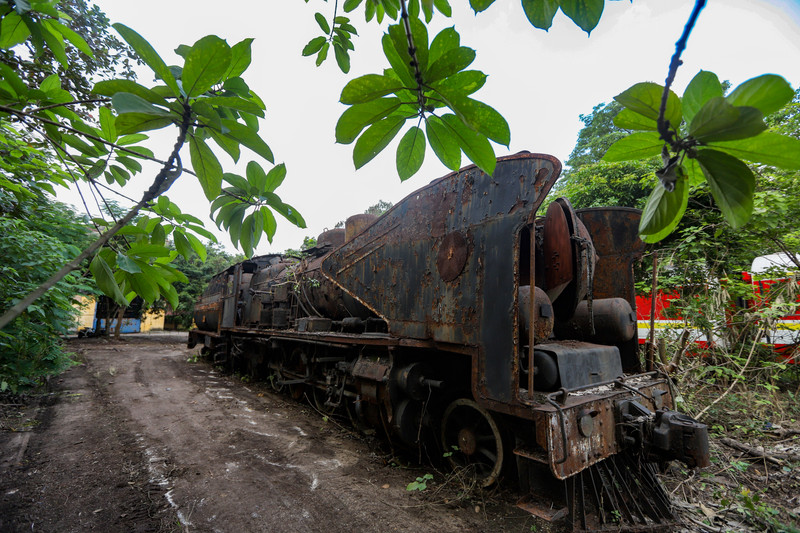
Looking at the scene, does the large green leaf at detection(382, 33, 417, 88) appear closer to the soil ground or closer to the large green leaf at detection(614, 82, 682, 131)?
the large green leaf at detection(614, 82, 682, 131)

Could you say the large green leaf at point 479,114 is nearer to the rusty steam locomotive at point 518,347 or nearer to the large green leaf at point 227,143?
the large green leaf at point 227,143

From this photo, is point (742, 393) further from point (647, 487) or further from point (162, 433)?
point (162, 433)

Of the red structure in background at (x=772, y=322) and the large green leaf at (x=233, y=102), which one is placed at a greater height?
the large green leaf at (x=233, y=102)

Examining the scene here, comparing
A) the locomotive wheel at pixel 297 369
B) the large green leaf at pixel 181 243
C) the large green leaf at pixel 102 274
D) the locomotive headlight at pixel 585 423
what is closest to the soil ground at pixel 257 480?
the locomotive headlight at pixel 585 423

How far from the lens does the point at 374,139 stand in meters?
0.91

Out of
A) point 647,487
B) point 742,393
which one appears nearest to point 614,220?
point 647,487

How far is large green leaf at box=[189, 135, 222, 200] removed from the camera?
42.3 inches

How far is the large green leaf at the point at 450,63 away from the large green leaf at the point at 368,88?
78 mm

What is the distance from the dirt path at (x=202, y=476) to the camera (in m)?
2.91

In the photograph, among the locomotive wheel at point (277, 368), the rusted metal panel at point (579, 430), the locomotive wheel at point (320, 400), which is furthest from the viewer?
the locomotive wheel at point (277, 368)

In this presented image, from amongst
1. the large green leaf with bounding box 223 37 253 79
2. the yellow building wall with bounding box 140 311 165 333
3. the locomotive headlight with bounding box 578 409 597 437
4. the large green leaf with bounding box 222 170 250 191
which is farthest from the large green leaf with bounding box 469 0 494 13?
the yellow building wall with bounding box 140 311 165 333

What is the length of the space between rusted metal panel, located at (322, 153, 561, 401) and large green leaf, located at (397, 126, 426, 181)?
2.12 m

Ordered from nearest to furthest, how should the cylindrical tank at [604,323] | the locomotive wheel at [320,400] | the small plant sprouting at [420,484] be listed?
the small plant sprouting at [420,484] → the cylindrical tank at [604,323] → the locomotive wheel at [320,400]

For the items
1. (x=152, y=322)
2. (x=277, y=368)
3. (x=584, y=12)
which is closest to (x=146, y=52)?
(x=584, y=12)
